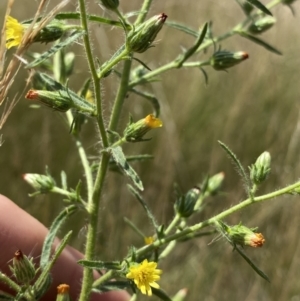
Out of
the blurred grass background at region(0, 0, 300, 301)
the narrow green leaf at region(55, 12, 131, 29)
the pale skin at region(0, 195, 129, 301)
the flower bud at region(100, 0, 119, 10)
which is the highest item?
the flower bud at region(100, 0, 119, 10)

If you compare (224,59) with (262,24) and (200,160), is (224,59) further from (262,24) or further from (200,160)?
(200,160)

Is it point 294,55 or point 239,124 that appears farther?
point 294,55

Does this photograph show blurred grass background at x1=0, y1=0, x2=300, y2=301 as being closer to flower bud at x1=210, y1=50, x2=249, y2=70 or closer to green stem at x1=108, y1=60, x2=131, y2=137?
flower bud at x1=210, y1=50, x2=249, y2=70

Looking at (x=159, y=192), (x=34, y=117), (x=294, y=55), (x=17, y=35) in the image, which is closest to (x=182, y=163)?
(x=159, y=192)

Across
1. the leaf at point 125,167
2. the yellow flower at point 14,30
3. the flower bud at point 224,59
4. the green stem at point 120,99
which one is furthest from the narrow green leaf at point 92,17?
the flower bud at point 224,59

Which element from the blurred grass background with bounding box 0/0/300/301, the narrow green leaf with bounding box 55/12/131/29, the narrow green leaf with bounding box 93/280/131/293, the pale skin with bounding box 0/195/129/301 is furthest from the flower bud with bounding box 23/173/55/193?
the blurred grass background with bounding box 0/0/300/301

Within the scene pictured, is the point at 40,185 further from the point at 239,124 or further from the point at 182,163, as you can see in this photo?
the point at 239,124

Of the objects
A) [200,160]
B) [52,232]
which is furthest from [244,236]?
[200,160]
